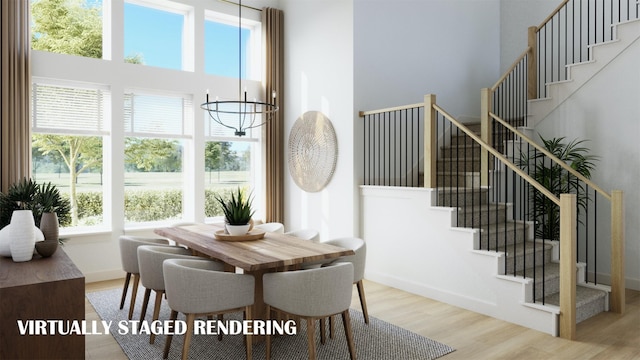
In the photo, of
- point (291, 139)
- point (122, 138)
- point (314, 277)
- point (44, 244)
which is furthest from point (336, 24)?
point (44, 244)

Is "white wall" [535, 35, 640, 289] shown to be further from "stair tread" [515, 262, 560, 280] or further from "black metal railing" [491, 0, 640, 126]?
"stair tread" [515, 262, 560, 280]

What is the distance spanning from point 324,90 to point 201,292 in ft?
11.6

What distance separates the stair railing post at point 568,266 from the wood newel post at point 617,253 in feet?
2.96

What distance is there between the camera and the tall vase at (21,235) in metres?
2.52

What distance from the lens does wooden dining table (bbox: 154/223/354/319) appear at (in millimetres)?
2857

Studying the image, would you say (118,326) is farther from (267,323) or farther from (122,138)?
(122,138)

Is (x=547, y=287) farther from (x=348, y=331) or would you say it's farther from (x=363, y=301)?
(x=348, y=331)

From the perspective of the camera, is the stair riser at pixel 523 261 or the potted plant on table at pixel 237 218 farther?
the stair riser at pixel 523 261

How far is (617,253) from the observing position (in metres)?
3.98

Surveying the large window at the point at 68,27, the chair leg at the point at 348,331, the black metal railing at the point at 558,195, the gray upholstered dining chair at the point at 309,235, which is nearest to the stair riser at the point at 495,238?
the black metal railing at the point at 558,195

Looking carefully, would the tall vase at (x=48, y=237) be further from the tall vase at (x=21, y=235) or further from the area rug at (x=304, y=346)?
the area rug at (x=304, y=346)

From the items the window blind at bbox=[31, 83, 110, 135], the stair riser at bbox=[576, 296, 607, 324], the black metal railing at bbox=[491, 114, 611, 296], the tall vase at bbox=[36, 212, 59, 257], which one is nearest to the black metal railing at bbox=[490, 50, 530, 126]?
the black metal railing at bbox=[491, 114, 611, 296]

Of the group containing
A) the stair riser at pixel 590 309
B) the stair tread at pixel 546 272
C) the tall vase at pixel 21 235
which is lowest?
the stair riser at pixel 590 309

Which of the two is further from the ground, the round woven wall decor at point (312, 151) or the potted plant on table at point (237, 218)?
the round woven wall decor at point (312, 151)
